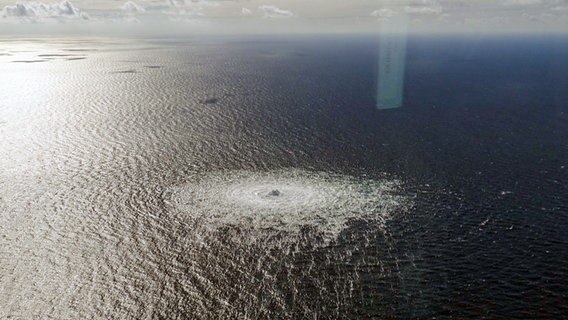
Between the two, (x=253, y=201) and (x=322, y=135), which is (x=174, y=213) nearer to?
(x=253, y=201)

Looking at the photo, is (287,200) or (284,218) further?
(287,200)

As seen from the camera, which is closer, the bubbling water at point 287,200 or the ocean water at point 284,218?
the ocean water at point 284,218

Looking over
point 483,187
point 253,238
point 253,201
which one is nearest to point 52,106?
point 253,201

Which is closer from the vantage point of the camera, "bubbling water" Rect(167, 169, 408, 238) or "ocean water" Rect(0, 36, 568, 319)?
"ocean water" Rect(0, 36, 568, 319)
